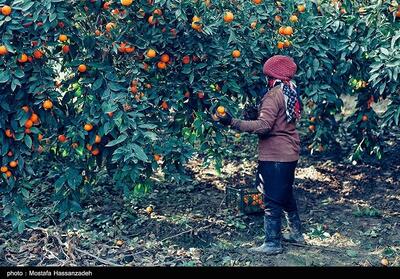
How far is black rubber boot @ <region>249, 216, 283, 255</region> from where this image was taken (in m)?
4.89

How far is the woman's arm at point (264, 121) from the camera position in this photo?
4.70 metres

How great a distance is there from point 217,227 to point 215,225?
0.03 meters

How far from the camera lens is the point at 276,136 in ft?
15.8

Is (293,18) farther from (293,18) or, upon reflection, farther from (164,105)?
(164,105)

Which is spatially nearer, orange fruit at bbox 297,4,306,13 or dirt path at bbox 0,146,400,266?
dirt path at bbox 0,146,400,266

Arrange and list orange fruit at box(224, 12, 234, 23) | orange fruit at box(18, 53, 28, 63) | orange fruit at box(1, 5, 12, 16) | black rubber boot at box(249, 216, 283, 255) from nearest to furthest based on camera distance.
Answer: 1. orange fruit at box(1, 5, 12, 16)
2. orange fruit at box(18, 53, 28, 63)
3. orange fruit at box(224, 12, 234, 23)
4. black rubber boot at box(249, 216, 283, 255)

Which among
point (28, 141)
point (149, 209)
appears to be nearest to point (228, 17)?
point (28, 141)

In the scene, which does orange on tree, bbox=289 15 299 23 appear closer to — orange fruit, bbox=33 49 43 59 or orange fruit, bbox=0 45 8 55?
orange fruit, bbox=33 49 43 59

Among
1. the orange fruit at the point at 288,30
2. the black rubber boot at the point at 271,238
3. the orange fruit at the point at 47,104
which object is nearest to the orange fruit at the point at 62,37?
the orange fruit at the point at 47,104

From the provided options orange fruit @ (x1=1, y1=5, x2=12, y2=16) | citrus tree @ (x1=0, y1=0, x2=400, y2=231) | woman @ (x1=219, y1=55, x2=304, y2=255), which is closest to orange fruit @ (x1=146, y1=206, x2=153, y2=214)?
citrus tree @ (x1=0, y1=0, x2=400, y2=231)

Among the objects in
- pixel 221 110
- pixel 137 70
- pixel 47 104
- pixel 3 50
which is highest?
pixel 3 50

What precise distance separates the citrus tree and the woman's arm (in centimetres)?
22
